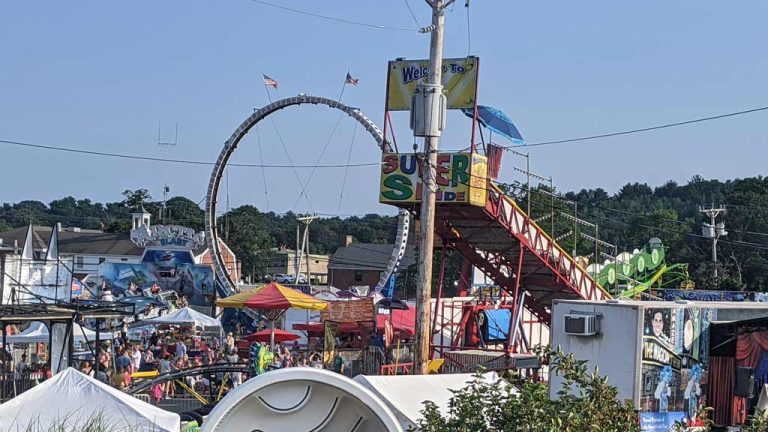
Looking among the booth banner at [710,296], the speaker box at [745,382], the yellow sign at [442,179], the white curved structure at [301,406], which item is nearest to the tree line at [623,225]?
the booth banner at [710,296]

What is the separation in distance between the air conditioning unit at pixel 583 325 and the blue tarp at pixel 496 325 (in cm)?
1261

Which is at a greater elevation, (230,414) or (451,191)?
(451,191)

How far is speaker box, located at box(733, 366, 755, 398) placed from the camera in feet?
57.5

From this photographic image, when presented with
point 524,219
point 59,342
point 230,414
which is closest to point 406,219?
point 524,219

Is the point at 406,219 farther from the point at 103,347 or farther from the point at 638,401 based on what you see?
the point at 638,401

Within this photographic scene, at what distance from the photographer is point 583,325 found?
57.0ft

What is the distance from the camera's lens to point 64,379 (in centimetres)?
1291

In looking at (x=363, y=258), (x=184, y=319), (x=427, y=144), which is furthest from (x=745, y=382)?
(x=363, y=258)

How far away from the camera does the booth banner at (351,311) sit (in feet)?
93.3

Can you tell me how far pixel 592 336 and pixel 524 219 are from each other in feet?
35.7

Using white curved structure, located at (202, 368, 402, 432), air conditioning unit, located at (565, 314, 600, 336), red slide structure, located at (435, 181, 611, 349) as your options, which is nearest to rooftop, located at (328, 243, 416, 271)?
red slide structure, located at (435, 181, 611, 349)

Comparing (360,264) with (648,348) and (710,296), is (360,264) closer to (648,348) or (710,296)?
(710,296)

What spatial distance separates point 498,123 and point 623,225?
10779cm

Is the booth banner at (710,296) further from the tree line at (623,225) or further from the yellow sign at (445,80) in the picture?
the yellow sign at (445,80)
